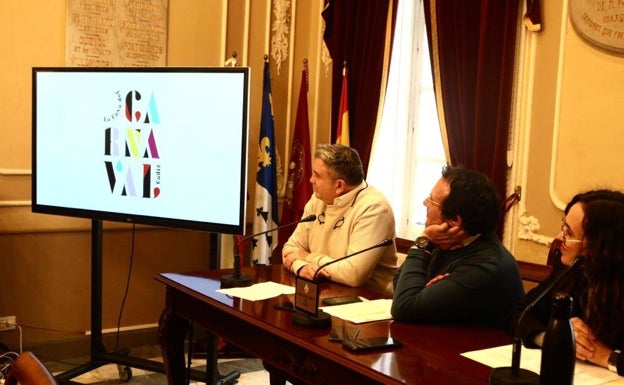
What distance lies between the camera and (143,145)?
3.20 m

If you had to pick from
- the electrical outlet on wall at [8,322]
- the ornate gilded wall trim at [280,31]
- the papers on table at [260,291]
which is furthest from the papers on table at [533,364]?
the ornate gilded wall trim at [280,31]

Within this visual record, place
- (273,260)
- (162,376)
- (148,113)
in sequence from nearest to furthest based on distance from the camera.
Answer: (148,113) → (162,376) → (273,260)

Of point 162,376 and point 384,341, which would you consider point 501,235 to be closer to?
point 384,341

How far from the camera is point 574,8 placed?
8.94 ft

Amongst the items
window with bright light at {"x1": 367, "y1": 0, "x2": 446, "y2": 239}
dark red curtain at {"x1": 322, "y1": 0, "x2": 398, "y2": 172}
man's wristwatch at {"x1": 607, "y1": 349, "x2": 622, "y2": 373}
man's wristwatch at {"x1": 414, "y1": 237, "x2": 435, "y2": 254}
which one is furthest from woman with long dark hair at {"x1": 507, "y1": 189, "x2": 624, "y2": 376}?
dark red curtain at {"x1": 322, "y1": 0, "x2": 398, "y2": 172}

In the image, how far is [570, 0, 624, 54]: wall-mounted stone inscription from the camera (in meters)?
2.56

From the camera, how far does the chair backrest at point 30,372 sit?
945mm

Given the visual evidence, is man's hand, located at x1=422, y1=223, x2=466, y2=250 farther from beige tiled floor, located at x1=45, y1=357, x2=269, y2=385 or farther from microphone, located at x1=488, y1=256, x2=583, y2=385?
beige tiled floor, located at x1=45, y1=357, x2=269, y2=385

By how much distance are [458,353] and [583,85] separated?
4.93 feet

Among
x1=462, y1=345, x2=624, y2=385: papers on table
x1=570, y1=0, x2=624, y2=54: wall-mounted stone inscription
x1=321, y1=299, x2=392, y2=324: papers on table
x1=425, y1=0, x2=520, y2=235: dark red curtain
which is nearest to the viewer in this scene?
x1=462, y1=345, x2=624, y2=385: papers on table

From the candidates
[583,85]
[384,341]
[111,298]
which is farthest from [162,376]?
[583,85]

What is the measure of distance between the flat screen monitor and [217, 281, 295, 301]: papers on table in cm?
61

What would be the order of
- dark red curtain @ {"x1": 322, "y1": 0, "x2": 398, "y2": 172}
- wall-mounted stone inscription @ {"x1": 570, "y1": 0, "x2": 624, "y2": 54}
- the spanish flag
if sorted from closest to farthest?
wall-mounted stone inscription @ {"x1": 570, "y1": 0, "x2": 624, "y2": 54} → dark red curtain @ {"x1": 322, "y1": 0, "x2": 398, "y2": 172} → the spanish flag

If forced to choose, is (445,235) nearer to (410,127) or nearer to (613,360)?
(613,360)
